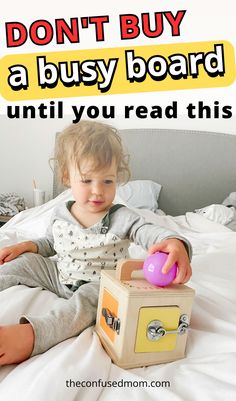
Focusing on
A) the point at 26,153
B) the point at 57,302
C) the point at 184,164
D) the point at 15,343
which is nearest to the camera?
the point at 15,343

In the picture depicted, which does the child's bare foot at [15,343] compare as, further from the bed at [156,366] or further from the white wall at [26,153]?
the white wall at [26,153]

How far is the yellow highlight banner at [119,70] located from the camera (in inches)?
76.1

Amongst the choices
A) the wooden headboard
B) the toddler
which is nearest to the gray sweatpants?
the toddler

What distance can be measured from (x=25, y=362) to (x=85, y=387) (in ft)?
0.38

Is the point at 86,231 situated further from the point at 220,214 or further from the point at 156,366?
the point at 220,214

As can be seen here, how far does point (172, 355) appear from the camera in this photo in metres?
0.66

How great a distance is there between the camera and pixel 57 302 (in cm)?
79

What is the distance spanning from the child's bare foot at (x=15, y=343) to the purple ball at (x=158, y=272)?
23 centimetres

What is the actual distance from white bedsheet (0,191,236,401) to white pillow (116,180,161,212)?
0.96 m

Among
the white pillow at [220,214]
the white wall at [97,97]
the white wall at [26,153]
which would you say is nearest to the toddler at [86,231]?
the white pillow at [220,214]

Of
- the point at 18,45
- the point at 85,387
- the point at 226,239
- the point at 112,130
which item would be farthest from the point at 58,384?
the point at 18,45

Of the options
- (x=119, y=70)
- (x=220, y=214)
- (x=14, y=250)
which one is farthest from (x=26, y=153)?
(x=14, y=250)

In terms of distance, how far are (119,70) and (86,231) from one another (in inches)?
53.9

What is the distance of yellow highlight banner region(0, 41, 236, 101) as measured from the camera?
193 centimetres
